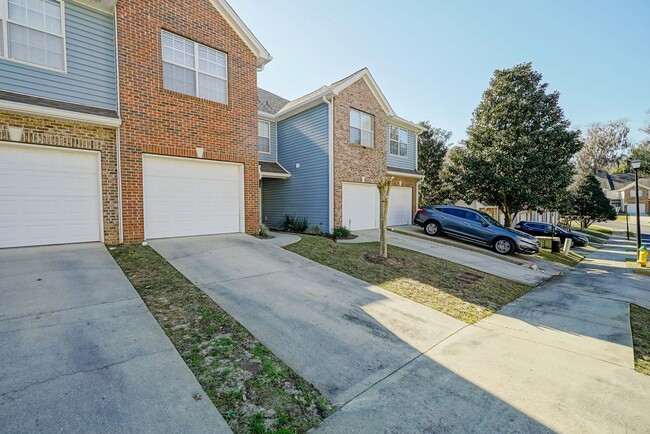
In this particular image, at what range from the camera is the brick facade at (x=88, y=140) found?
676cm

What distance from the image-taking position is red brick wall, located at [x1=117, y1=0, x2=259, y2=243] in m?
8.00

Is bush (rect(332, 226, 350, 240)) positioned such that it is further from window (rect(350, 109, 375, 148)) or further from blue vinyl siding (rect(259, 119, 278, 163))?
blue vinyl siding (rect(259, 119, 278, 163))

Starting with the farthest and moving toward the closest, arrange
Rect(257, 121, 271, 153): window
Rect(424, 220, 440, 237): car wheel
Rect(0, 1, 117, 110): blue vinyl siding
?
1. Rect(257, 121, 271, 153): window
2. Rect(424, 220, 440, 237): car wheel
3. Rect(0, 1, 117, 110): blue vinyl siding

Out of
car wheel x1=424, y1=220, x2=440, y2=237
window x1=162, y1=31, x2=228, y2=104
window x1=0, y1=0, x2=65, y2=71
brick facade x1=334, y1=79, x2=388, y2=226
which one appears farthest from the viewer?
car wheel x1=424, y1=220, x2=440, y2=237

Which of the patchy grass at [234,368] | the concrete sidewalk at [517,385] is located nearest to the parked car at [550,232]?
the concrete sidewalk at [517,385]

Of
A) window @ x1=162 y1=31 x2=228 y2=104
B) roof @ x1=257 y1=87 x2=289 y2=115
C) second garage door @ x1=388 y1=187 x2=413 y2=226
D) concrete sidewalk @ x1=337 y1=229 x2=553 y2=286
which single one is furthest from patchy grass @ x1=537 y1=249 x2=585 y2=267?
window @ x1=162 y1=31 x2=228 y2=104

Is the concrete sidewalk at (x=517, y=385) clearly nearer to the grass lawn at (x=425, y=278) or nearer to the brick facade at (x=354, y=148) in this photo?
the grass lawn at (x=425, y=278)

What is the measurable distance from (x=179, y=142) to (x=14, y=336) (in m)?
6.40

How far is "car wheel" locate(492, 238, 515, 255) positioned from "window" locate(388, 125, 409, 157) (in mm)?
7119

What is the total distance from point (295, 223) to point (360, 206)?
325cm

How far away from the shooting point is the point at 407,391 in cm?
329

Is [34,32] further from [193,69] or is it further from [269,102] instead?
[269,102]

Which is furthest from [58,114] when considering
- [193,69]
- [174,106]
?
[193,69]

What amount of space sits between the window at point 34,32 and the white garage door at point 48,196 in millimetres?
2180
